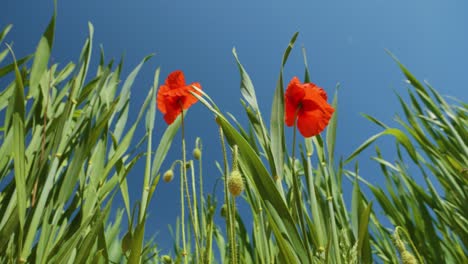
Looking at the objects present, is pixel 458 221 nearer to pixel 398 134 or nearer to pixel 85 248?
pixel 398 134

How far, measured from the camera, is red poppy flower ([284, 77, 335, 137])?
695 millimetres

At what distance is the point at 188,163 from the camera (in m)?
0.84

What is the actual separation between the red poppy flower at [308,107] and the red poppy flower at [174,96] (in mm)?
199

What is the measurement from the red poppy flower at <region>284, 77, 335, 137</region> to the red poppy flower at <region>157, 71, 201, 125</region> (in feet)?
0.65

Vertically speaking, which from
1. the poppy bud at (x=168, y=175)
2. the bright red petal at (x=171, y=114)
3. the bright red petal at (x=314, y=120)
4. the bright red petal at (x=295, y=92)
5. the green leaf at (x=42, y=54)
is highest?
the green leaf at (x=42, y=54)

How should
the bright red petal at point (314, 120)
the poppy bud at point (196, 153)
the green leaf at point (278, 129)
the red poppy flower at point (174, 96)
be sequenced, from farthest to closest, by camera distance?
the poppy bud at point (196, 153) < the red poppy flower at point (174, 96) < the bright red petal at point (314, 120) < the green leaf at point (278, 129)

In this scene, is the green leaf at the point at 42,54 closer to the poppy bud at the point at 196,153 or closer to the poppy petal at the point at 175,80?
the poppy petal at the point at 175,80

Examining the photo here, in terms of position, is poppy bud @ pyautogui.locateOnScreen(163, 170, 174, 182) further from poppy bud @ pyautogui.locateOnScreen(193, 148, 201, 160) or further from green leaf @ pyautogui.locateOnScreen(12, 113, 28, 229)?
green leaf @ pyautogui.locateOnScreen(12, 113, 28, 229)

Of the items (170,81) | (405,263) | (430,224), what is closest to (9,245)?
(170,81)

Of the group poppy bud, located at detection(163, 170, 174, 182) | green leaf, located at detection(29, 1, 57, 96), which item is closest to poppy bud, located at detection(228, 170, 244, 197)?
poppy bud, located at detection(163, 170, 174, 182)

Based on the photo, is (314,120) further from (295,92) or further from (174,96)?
(174,96)

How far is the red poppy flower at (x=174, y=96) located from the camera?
0.80m

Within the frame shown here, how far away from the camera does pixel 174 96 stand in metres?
0.81

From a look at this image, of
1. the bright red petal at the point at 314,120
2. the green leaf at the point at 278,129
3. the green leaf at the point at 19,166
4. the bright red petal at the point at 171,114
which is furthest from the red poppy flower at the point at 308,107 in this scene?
the green leaf at the point at 19,166
